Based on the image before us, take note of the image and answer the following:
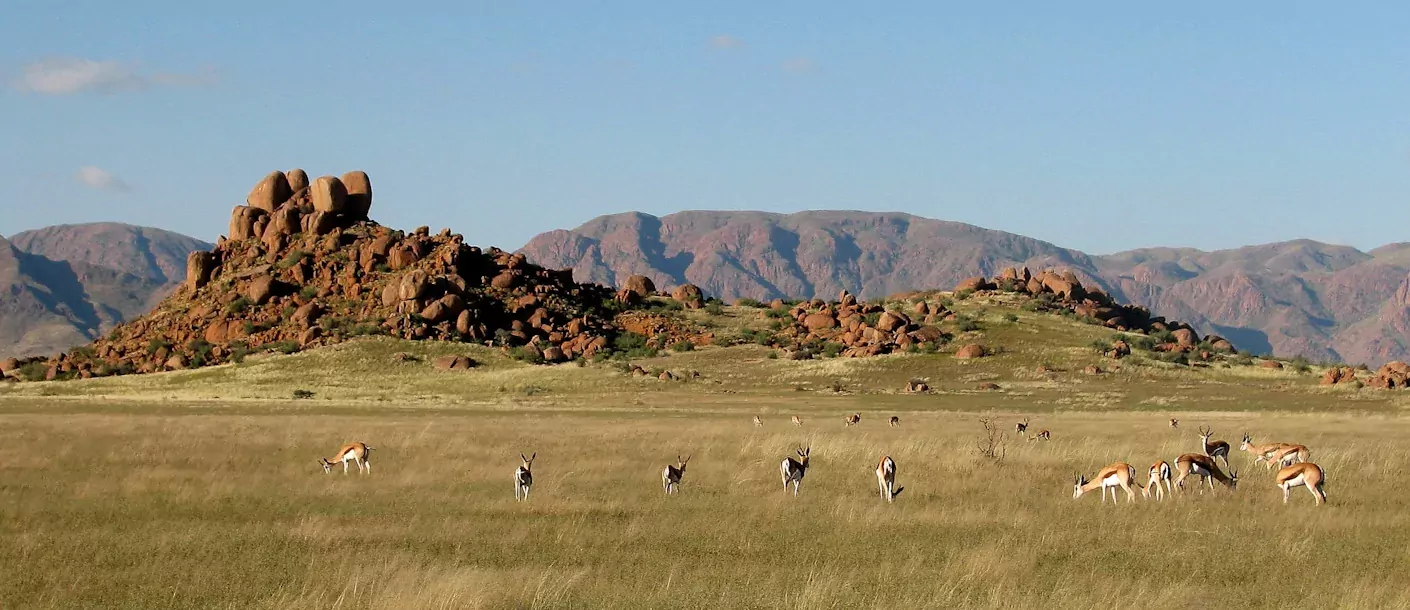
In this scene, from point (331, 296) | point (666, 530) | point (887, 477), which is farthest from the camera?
point (331, 296)

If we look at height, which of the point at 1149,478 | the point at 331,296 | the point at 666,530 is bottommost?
the point at 666,530

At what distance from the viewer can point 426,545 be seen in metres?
17.5

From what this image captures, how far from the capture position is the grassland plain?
1456 centimetres

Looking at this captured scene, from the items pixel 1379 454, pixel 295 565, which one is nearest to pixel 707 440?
pixel 1379 454

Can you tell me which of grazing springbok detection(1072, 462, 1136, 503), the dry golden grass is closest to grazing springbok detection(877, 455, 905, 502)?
the dry golden grass

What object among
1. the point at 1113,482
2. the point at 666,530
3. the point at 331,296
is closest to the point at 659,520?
the point at 666,530

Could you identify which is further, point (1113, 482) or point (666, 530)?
point (1113, 482)

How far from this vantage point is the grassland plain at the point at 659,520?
14.6m

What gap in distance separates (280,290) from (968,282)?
5845cm

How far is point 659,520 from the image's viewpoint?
19.9 meters

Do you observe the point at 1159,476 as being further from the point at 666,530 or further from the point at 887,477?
the point at 666,530

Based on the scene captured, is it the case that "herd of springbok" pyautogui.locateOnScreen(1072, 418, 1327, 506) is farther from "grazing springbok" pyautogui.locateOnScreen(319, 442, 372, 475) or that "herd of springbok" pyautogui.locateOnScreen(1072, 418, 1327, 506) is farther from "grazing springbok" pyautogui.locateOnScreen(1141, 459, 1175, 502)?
"grazing springbok" pyautogui.locateOnScreen(319, 442, 372, 475)

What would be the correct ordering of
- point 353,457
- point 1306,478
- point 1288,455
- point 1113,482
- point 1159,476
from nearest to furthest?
1. point 1306,478
2. point 1113,482
3. point 1159,476
4. point 1288,455
5. point 353,457

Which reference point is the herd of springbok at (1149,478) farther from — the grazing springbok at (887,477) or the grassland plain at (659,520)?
the grassland plain at (659,520)
